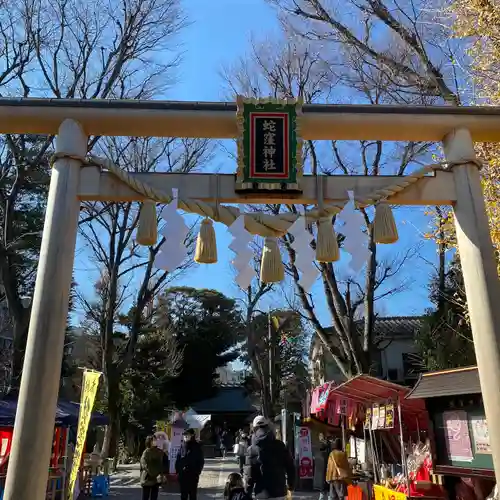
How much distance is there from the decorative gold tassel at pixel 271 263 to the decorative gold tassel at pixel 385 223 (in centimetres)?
95

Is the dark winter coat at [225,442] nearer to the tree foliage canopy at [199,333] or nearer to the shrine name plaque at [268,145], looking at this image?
the tree foliage canopy at [199,333]

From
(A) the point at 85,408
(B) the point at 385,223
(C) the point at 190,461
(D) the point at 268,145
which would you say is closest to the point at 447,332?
(C) the point at 190,461

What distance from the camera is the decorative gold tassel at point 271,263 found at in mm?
4625

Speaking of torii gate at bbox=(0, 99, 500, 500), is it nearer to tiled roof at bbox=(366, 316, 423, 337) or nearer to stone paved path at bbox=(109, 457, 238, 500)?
stone paved path at bbox=(109, 457, 238, 500)

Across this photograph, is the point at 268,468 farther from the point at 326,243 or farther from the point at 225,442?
the point at 225,442

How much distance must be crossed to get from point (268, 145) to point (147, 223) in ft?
4.33

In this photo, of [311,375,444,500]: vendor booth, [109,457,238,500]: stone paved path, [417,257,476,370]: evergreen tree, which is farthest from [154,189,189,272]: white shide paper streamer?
[417,257,476,370]: evergreen tree

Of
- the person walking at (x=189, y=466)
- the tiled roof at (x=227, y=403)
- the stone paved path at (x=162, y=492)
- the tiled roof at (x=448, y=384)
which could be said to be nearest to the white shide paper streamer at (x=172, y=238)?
the tiled roof at (x=448, y=384)

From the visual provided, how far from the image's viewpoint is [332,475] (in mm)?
9289

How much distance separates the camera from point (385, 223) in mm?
4605

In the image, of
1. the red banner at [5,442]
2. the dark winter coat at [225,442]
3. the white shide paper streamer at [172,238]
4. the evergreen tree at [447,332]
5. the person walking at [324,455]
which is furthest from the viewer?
the dark winter coat at [225,442]

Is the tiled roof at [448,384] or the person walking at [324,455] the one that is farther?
the person walking at [324,455]

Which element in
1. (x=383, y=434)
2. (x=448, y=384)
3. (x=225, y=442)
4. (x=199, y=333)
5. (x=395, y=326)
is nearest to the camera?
(x=448, y=384)

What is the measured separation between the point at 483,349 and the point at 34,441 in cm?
355
